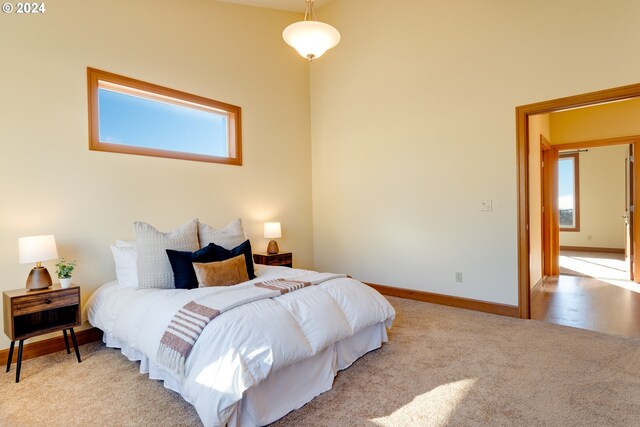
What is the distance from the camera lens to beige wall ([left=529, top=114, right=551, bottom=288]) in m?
4.40

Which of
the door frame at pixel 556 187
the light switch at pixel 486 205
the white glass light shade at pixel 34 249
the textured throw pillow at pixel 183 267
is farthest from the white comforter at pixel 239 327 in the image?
the door frame at pixel 556 187

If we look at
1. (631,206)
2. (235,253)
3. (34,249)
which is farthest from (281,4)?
(631,206)

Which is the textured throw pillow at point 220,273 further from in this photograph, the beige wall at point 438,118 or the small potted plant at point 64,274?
the beige wall at point 438,118

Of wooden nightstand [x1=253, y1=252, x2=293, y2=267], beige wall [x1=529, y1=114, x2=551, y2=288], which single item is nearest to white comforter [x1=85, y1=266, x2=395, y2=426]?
wooden nightstand [x1=253, y1=252, x2=293, y2=267]

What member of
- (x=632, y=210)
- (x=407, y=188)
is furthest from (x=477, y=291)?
(x=632, y=210)

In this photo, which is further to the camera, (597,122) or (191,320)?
(597,122)

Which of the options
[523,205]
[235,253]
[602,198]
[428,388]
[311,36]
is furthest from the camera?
[602,198]

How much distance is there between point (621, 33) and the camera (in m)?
2.97

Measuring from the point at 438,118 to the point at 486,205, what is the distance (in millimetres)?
1202

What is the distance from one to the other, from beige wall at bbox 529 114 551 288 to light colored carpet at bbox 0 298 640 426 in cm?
166

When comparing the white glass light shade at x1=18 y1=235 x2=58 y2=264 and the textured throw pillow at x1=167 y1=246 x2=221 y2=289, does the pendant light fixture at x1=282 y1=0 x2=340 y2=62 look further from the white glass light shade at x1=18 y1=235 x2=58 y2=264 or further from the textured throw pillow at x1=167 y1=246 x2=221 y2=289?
the white glass light shade at x1=18 y1=235 x2=58 y2=264

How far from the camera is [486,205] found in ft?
12.3

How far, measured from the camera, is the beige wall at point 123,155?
2.78m

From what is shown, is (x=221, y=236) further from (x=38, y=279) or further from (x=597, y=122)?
(x=597, y=122)
